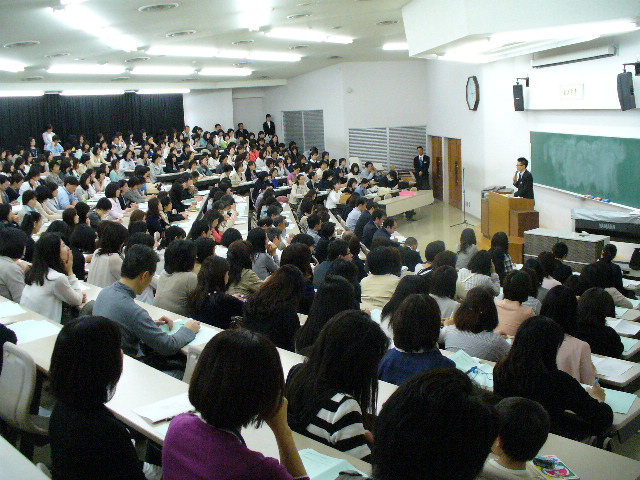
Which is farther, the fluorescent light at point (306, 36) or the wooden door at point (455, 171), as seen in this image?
the wooden door at point (455, 171)

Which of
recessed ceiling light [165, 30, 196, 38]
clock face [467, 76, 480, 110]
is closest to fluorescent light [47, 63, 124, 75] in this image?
recessed ceiling light [165, 30, 196, 38]

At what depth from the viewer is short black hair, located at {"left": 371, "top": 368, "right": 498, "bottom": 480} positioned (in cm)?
142

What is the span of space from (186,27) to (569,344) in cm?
593

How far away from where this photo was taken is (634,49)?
7684 mm

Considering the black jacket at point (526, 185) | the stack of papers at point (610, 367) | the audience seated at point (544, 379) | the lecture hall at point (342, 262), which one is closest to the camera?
the lecture hall at point (342, 262)

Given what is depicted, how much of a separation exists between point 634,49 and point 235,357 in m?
7.49

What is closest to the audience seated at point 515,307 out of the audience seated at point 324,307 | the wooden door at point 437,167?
the audience seated at point 324,307

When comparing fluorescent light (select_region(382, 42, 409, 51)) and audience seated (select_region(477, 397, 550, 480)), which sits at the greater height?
fluorescent light (select_region(382, 42, 409, 51))

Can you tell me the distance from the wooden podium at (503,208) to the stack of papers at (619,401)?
250 inches

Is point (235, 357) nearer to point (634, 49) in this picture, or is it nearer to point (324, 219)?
point (324, 219)

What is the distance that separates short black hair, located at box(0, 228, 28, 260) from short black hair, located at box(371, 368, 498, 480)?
3.97 meters

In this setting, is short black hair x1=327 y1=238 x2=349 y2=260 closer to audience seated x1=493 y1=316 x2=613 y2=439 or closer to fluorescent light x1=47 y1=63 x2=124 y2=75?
audience seated x1=493 y1=316 x2=613 y2=439

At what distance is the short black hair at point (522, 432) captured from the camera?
2.23 m

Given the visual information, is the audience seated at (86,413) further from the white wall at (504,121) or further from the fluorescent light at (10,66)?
the fluorescent light at (10,66)
